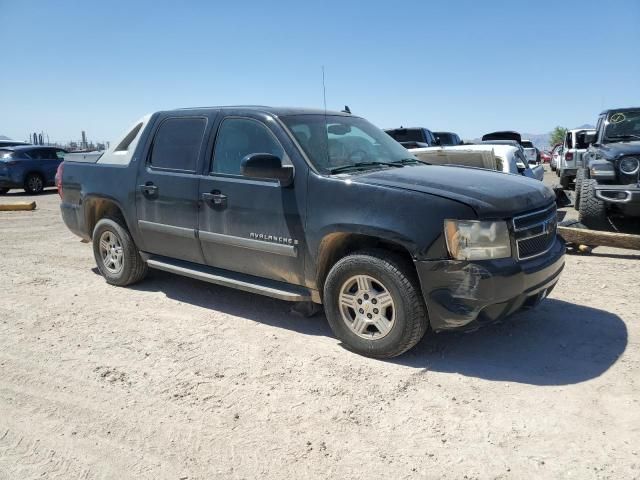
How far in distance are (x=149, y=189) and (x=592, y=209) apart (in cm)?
575

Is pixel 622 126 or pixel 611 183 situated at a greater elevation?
pixel 622 126

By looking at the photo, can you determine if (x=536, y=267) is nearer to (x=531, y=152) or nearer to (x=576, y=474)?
(x=576, y=474)

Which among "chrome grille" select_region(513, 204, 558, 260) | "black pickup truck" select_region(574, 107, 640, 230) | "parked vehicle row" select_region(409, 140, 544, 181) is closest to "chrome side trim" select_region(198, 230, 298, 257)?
"chrome grille" select_region(513, 204, 558, 260)

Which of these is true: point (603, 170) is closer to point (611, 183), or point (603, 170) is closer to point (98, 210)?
point (611, 183)

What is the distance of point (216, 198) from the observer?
4.52m

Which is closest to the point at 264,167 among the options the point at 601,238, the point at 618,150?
the point at 601,238

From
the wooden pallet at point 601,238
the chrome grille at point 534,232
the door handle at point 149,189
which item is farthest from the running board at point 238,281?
the wooden pallet at point 601,238

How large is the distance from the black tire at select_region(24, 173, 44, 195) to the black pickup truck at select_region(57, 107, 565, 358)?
45.8 feet

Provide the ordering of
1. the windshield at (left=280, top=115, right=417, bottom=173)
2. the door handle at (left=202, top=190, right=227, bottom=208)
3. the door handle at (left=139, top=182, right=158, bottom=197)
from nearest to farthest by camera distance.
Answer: the windshield at (left=280, top=115, right=417, bottom=173) → the door handle at (left=202, top=190, right=227, bottom=208) → the door handle at (left=139, top=182, right=158, bottom=197)

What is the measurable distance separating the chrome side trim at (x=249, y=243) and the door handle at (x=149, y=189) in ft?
2.41

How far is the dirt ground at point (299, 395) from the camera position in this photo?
2637 mm

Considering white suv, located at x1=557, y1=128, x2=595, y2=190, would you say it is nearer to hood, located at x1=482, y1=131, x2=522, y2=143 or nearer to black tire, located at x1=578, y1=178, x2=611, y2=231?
hood, located at x1=482, y1=131, x2=522, y2=143

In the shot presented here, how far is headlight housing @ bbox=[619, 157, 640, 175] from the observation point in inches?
264

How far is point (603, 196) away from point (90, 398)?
6.35 m
